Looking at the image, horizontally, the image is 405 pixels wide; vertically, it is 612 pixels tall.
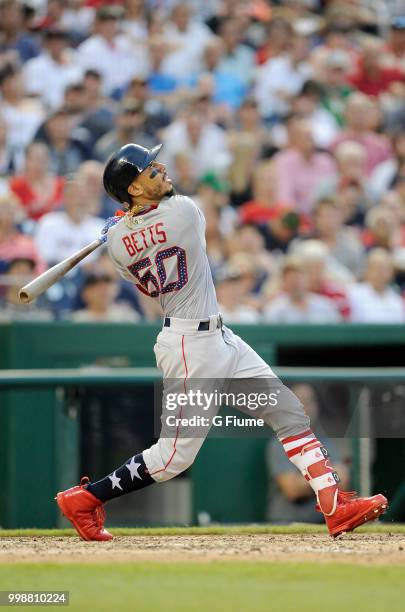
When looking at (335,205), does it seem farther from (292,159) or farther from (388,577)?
(388,577)

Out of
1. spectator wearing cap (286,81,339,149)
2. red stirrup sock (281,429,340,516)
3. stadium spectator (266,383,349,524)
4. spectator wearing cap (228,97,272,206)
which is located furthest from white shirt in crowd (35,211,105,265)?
red stirrup sock (281,429,340,516)

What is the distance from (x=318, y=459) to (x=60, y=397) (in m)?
2.52

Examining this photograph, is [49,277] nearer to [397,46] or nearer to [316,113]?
[316,113]

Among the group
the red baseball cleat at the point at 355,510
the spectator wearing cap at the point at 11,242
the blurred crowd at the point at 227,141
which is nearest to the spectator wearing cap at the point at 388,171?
the blurred crowd at the point at 227,141

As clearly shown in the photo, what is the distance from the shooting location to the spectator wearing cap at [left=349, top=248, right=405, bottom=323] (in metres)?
10.2

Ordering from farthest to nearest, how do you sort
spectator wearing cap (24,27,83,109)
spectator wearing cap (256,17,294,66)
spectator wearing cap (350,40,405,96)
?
spectator wearing cap (350,40,405,96)
spectator wearing cap (256,17,294,66)
spectator wearing cap (24,27,83,109)

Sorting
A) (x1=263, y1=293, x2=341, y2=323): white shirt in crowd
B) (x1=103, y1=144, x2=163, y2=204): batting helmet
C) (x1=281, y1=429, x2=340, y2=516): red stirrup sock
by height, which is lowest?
(x1=281, y1=429, x2=340, y2=516): red stirrup sock

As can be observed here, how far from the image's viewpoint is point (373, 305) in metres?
10.2

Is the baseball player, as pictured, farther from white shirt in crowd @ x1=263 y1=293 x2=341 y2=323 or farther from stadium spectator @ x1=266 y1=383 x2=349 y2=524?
white shirt in crowd @ x1=263 y1=293 x2=341 y2=323

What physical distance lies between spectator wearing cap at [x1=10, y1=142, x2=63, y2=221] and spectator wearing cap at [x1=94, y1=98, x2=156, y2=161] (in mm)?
743

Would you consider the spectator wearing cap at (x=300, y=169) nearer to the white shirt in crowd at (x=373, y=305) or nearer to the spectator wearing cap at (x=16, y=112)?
the white shirt in crowd at (x=373, y=305)

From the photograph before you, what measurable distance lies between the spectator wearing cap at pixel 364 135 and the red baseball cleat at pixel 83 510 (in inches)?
274

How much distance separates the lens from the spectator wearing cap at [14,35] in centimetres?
1216

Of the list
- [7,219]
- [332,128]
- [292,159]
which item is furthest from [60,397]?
[332,128]
